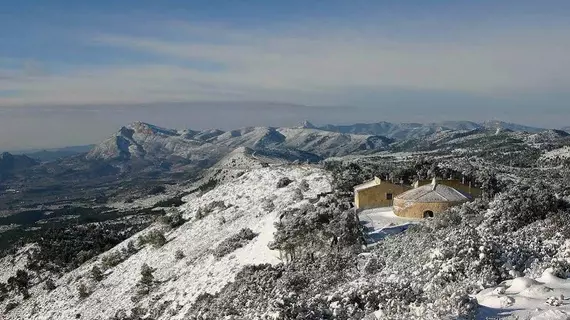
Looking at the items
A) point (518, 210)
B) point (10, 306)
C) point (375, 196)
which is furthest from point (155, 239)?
point (518, 210)

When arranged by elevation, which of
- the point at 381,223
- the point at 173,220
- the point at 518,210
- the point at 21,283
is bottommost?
the point at 21,283

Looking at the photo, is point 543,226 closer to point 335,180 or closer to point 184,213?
point 335,180

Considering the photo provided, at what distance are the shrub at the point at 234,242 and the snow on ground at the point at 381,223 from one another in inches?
364

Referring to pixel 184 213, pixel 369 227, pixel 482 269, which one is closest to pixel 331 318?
pixel 482 269

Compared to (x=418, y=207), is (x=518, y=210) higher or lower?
higher

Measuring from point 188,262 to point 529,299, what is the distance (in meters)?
34.6

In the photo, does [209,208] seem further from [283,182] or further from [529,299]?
[529,299]

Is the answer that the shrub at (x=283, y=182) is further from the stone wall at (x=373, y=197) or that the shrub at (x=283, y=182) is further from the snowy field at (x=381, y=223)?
the snowy field at (x=381, y=223)

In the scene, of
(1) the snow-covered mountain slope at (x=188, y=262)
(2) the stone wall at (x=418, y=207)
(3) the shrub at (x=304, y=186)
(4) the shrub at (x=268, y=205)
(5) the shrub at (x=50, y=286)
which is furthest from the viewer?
(5) the shrub at (x=50, y=286)

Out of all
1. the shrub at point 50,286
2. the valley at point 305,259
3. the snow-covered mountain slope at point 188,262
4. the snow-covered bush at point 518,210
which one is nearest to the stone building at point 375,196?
the valley at point 305,259

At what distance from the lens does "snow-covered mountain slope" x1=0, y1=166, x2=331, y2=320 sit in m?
35.5

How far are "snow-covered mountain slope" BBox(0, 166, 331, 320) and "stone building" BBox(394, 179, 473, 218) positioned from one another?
10029mm

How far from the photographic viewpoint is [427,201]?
36094 mm

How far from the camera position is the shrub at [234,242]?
3994 centimetres
